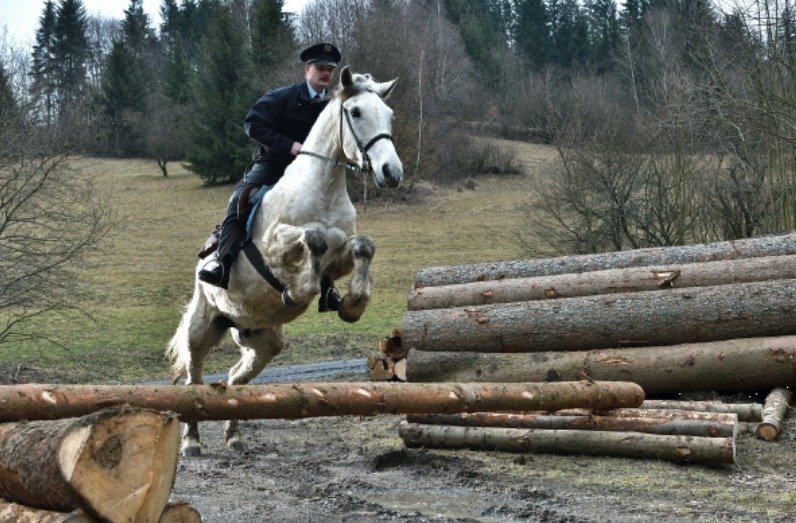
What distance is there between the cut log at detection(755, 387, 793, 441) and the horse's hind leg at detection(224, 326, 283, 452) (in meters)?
4.27

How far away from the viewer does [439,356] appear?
9.87 metres

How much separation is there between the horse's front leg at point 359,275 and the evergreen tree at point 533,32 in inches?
2631

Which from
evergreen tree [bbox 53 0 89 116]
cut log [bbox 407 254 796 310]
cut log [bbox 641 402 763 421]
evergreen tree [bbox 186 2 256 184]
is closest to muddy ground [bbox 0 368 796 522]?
cut log [bbox 641 402 763 421]

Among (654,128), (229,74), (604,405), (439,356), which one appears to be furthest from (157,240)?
(604,405)

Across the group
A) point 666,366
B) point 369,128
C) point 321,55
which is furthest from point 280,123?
point 666,366

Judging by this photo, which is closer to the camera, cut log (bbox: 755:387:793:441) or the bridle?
the bridle

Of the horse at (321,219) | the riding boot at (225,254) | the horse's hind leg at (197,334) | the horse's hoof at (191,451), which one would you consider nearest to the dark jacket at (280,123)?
the horse at (321,219)

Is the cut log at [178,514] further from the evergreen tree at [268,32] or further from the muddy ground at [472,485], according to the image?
the evergreen tree at [268,32]

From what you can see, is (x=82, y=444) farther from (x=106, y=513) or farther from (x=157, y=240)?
(x=157, y=240)

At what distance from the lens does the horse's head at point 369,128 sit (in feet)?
23.6

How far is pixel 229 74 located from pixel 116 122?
1179cm

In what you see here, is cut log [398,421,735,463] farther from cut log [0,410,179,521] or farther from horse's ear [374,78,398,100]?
cut log [0,410,179,521]

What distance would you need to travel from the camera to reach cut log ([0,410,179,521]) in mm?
4172

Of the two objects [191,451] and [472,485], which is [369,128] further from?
[191,451]
